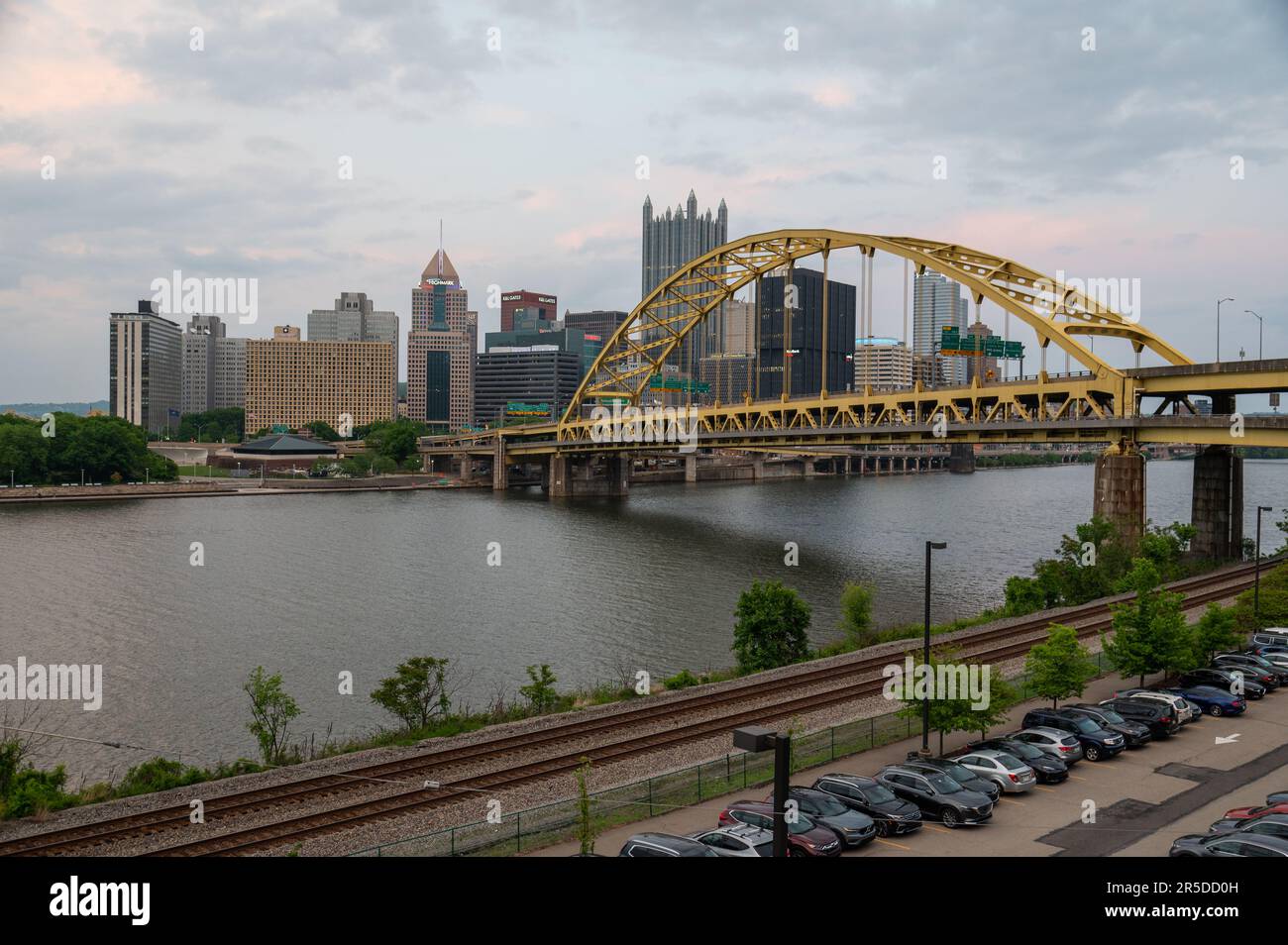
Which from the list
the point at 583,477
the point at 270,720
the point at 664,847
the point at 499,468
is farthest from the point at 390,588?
the point at 499,468

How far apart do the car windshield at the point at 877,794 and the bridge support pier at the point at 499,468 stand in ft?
324

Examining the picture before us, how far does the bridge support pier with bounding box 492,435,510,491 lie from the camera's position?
11200 centimetres

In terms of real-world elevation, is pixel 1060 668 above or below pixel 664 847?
above

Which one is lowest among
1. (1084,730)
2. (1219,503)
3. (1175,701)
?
(1084,730)

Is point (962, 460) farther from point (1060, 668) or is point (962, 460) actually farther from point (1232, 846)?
point (1232, 846)

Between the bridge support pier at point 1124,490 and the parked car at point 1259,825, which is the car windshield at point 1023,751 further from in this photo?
the bridge support pier at point 1124,490

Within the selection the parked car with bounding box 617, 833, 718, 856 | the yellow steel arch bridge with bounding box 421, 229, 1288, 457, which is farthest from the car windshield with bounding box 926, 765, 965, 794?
the yellow steel arch bridge with bounding box 421, 229, 1288, 457

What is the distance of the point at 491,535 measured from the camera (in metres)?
64.8

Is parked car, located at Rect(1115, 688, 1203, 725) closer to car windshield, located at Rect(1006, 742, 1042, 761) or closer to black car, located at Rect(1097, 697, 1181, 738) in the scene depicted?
black car, located at Rect(1097, 697, 1181, 738)

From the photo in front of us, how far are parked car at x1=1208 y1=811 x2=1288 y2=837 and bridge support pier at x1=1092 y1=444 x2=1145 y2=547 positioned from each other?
Result: 2927 cm

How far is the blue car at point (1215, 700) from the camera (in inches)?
791

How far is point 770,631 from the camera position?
28328 mm

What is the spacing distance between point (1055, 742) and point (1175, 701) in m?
4.01

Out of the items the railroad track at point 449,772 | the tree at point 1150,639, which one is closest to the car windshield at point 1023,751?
the railroad track at point 449,772
